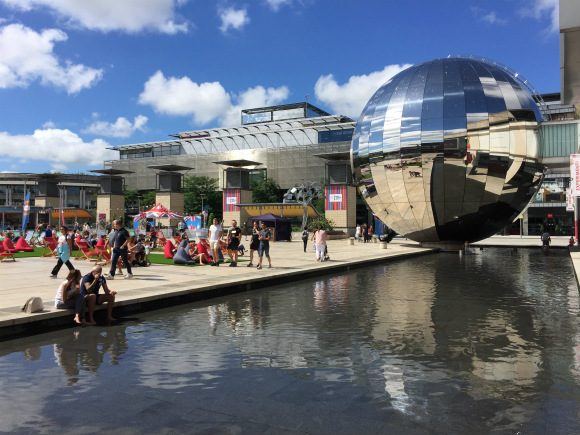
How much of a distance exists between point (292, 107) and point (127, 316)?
101564mm

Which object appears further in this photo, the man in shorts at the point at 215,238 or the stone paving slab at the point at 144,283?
the man in shorts at the point at 215,238

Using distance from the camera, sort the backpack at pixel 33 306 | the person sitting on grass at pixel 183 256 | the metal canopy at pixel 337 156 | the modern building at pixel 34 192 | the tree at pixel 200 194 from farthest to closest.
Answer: the modern building at pixel 34 192 → the tree at pixel 200 194 → the metal canopy at pixel 337 156 → the person sitting on grass at pixel 183 256 → the backpack at pixel 33 306

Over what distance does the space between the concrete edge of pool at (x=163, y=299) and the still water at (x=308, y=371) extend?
1.01 ft

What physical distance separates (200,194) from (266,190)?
39.6 feet

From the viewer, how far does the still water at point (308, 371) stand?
4789 millimetres

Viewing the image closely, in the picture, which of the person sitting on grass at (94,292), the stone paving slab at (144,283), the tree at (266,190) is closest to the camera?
the stone paving slab at (144,283)

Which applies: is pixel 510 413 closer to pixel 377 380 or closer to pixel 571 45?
pixel 377 380

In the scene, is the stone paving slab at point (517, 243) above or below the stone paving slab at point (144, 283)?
below

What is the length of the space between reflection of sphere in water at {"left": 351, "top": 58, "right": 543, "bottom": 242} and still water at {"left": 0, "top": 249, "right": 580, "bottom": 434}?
12.3 meters

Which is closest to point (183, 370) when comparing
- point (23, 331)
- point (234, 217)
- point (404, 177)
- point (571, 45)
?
point (23, 331)

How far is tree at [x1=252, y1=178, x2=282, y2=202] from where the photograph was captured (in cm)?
8669

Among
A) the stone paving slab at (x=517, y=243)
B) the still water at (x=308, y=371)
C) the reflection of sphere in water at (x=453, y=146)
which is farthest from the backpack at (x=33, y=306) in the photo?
the stone paving slab at (x=517, y=243)

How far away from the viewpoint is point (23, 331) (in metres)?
8.26

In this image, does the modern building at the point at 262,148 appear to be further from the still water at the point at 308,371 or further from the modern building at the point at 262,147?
the still water at the point at 308,371
